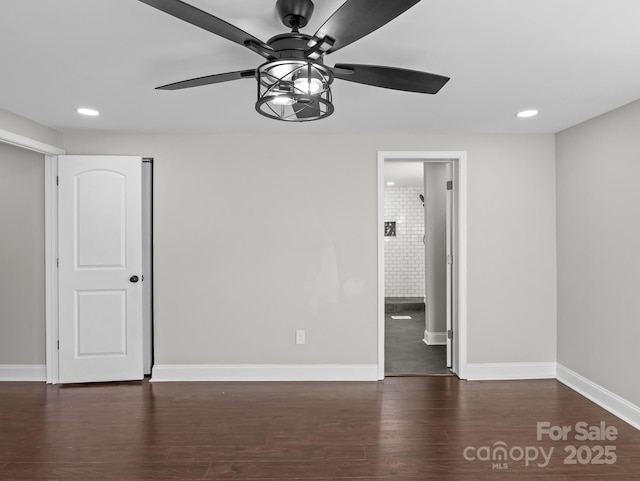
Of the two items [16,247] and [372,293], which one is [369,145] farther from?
[16,247]

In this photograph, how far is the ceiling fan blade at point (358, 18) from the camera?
128 centimetres

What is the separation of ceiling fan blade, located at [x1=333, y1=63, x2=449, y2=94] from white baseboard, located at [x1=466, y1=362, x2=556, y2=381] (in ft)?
9.93

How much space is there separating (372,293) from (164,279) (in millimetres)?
2046

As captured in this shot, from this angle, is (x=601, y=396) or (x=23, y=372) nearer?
(x=601, y=396)

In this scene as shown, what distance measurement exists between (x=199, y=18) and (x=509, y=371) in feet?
13.2

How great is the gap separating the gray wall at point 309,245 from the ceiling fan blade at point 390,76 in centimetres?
206

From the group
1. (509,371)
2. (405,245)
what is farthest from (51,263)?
(405,245)

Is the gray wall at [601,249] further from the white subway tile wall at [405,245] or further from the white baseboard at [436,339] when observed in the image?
the white subway tile wall at [405,245]

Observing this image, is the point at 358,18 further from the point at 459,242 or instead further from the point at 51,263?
the point at 51,263

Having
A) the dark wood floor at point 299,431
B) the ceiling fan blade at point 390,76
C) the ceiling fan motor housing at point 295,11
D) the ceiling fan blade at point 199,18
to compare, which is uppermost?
the ceiling fan motor housing at point 295,11

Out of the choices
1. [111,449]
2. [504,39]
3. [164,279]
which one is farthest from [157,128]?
[504,39]

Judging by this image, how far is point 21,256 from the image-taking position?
3.89 metres

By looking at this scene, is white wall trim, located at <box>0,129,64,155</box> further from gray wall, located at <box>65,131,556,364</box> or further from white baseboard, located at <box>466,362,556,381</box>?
white baseboard, located at <box>466,362,556,381</box>

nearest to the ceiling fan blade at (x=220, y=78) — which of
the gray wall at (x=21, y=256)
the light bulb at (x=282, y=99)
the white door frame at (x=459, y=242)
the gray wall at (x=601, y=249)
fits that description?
the light bulb at (x=282, y=99)
